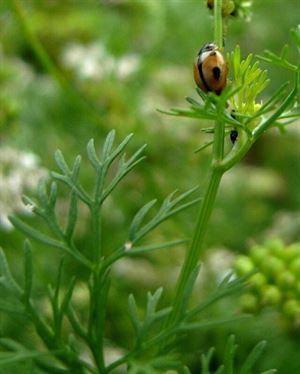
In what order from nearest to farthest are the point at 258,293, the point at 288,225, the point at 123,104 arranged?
the point at 258,293 < the point at 288,225 < the point at 123,104

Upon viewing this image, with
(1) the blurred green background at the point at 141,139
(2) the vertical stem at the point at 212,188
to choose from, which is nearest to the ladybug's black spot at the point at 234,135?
(2) the vertical stem at the point at 212,188

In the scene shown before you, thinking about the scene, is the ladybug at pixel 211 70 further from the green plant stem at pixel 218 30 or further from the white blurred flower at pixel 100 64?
the white blurred flower at pixel 100 64

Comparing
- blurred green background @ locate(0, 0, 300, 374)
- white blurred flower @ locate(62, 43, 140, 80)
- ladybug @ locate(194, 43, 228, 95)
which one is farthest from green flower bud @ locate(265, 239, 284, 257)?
white blurred flower @ locate(62, 43, 140, 80)

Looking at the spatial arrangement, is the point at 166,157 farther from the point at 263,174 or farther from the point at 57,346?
the point at 57,346

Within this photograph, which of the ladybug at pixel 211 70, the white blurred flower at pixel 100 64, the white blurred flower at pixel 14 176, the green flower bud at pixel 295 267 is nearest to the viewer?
the ladybug at pixel 211 70

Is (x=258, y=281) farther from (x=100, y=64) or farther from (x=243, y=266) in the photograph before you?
(x=100, y=64)

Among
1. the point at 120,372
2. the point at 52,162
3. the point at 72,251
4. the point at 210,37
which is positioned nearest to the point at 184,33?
the point at 210,37

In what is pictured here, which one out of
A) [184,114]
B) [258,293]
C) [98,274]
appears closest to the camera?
[184,114]

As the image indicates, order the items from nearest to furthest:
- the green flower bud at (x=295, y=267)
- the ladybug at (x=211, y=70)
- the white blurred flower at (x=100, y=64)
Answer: the ladybug at (x=211, y=70) → the green flower bud at (x=295, y=267) → the white blurred flower at (x=100, y=64)
